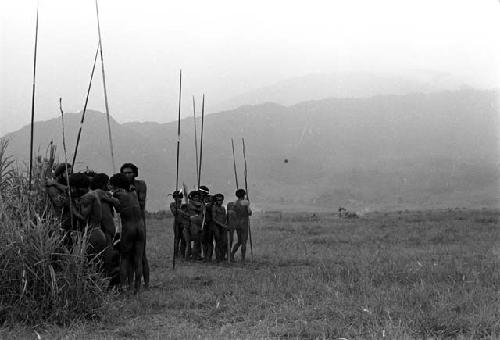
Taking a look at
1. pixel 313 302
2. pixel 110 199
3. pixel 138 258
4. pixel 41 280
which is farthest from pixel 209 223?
pixel 41 280

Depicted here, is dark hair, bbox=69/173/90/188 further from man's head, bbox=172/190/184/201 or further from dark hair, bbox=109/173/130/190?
man's head, bbox=172/190/184/201

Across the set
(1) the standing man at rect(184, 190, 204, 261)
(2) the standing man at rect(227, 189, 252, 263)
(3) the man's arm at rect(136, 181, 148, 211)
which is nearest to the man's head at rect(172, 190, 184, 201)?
(1) the standing man at rect(184, 190, 204, 261)

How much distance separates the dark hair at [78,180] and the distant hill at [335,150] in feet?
259

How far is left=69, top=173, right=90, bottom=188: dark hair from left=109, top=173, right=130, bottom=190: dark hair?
21.8 inches

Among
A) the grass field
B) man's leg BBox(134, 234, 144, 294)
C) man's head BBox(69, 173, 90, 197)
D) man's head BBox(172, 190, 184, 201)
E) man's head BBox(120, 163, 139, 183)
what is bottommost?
the grass field

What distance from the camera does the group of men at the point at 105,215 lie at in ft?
29.0

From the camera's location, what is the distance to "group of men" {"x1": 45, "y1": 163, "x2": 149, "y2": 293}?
8.83m

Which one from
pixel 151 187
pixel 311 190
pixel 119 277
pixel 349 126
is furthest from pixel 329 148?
pixel 119 277

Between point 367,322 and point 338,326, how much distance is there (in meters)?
0.41

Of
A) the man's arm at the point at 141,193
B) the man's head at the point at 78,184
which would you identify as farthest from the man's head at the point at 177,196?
the man's head at the point at 78,184

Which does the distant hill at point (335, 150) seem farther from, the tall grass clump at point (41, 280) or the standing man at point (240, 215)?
the tall grass clump at point (41, 280)

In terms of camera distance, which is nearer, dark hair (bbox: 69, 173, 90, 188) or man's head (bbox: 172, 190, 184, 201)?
dark hair (bbox: 69, 173, 90, 188)

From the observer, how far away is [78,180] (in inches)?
349

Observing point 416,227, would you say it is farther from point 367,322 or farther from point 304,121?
point 304,121
